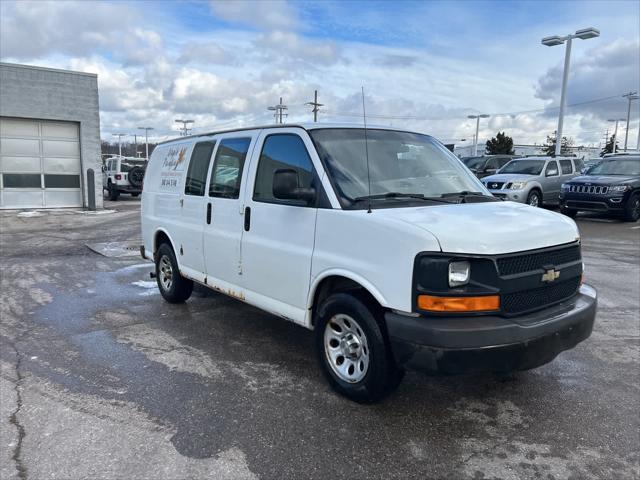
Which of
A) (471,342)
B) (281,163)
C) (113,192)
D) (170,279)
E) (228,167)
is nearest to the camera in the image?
(471,342)

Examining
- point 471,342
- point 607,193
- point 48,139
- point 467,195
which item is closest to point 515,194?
point 607,193

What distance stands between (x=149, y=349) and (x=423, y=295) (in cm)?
295

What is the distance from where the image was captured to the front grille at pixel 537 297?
10.9 ft

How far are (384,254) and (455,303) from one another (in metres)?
0.54

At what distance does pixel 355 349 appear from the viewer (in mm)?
3783

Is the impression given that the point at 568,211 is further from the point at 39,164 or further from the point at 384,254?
the point at 39,164

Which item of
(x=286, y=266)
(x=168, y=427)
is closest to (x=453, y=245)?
(x=286, y=266)

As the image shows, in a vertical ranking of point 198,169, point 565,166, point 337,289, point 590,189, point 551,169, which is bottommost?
point 337,289

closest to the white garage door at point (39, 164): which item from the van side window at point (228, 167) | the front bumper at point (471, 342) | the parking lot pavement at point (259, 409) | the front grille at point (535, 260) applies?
the parking lot pavement at point (259, 409)

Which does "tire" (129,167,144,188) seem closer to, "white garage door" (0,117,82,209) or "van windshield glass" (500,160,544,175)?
"white garage door" (0,117,82,209)

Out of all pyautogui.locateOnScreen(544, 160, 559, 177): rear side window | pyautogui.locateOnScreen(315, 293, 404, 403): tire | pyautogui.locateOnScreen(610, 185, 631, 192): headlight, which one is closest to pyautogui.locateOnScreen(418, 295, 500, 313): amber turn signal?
pyautogui.locateOnScreen(315, 293, 404, 403): tire

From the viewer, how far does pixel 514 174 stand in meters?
16.3

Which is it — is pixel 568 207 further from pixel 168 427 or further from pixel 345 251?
pixel 168 427

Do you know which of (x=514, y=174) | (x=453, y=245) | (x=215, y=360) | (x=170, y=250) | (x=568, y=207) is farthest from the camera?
(x=514, y=174)
